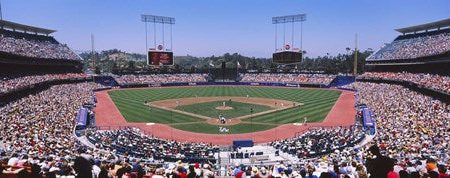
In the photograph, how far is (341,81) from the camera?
7856 centimetres

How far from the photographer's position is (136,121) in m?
39.1

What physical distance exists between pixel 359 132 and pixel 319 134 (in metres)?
3.35

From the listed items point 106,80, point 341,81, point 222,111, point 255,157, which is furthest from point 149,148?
point 341,81

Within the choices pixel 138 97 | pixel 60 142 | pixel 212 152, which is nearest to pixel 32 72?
pixel 138 97

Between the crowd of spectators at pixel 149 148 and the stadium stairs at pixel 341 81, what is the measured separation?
186ft

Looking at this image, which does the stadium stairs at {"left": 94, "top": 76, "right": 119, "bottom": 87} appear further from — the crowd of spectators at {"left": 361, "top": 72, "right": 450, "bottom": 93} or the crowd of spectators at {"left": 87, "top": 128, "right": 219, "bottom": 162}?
the crowd of spectators at {"left": 361, "top": 72, "right": 450, "bottom": 93}

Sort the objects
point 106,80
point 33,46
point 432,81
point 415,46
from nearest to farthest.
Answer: point 432,81 → point 415,46 → point 33,46 → point 106,80

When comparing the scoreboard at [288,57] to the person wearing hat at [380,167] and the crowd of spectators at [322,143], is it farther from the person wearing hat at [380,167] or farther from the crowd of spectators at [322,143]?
the person wearing hat at [380,167]

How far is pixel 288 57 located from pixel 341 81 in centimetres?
1452

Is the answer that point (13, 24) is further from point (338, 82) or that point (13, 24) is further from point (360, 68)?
point (360, 68)

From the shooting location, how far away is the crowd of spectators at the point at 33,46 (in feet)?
176

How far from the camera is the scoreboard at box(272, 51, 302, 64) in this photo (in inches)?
2869

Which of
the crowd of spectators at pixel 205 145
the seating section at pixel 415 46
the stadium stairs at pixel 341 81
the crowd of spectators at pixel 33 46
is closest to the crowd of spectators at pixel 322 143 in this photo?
the crowd of spectators at pixel 205 145

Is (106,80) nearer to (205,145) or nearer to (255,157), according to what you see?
(205,145)
